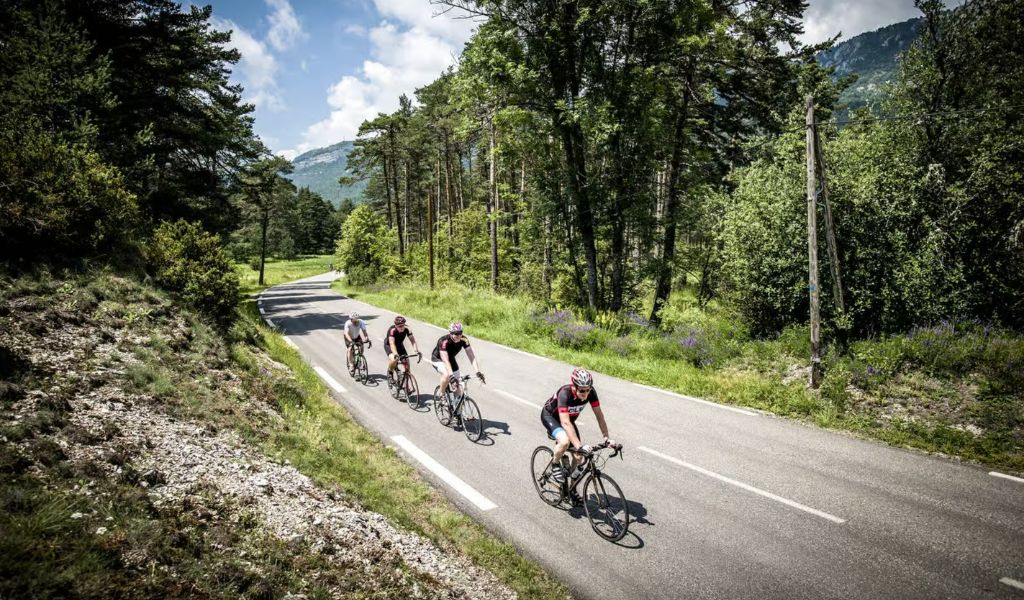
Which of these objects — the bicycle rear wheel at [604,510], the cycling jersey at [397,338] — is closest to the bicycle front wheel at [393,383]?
the cycling jersey at [397,338]

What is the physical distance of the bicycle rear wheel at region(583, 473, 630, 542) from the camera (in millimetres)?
5723

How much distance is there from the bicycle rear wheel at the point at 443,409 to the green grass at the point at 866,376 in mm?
5432

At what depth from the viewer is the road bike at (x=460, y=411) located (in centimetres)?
888

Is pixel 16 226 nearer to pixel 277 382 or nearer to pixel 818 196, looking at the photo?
pixel 277 382

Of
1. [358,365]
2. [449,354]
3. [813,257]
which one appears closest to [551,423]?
[449,354]

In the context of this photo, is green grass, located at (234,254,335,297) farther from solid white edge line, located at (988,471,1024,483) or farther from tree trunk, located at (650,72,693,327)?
solid white edge line, located at (988,471,1024,483)

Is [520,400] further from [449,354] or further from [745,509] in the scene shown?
[745,509]

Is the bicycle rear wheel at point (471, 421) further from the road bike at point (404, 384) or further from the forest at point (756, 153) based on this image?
the forest at point (756, 153)

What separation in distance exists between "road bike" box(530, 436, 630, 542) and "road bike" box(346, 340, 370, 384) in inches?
292

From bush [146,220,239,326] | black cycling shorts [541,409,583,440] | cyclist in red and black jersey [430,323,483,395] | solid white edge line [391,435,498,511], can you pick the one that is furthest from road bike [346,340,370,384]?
black cycling shorts [541,409,583,440]

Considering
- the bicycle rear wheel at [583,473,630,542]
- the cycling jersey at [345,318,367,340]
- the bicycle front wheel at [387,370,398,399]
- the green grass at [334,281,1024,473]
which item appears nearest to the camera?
the bicycle rear wheel at [583,473,630,542]

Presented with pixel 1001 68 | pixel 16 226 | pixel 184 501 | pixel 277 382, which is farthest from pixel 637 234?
pixel 16 226

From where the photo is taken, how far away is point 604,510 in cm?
598

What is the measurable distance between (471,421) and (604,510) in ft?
12.2
